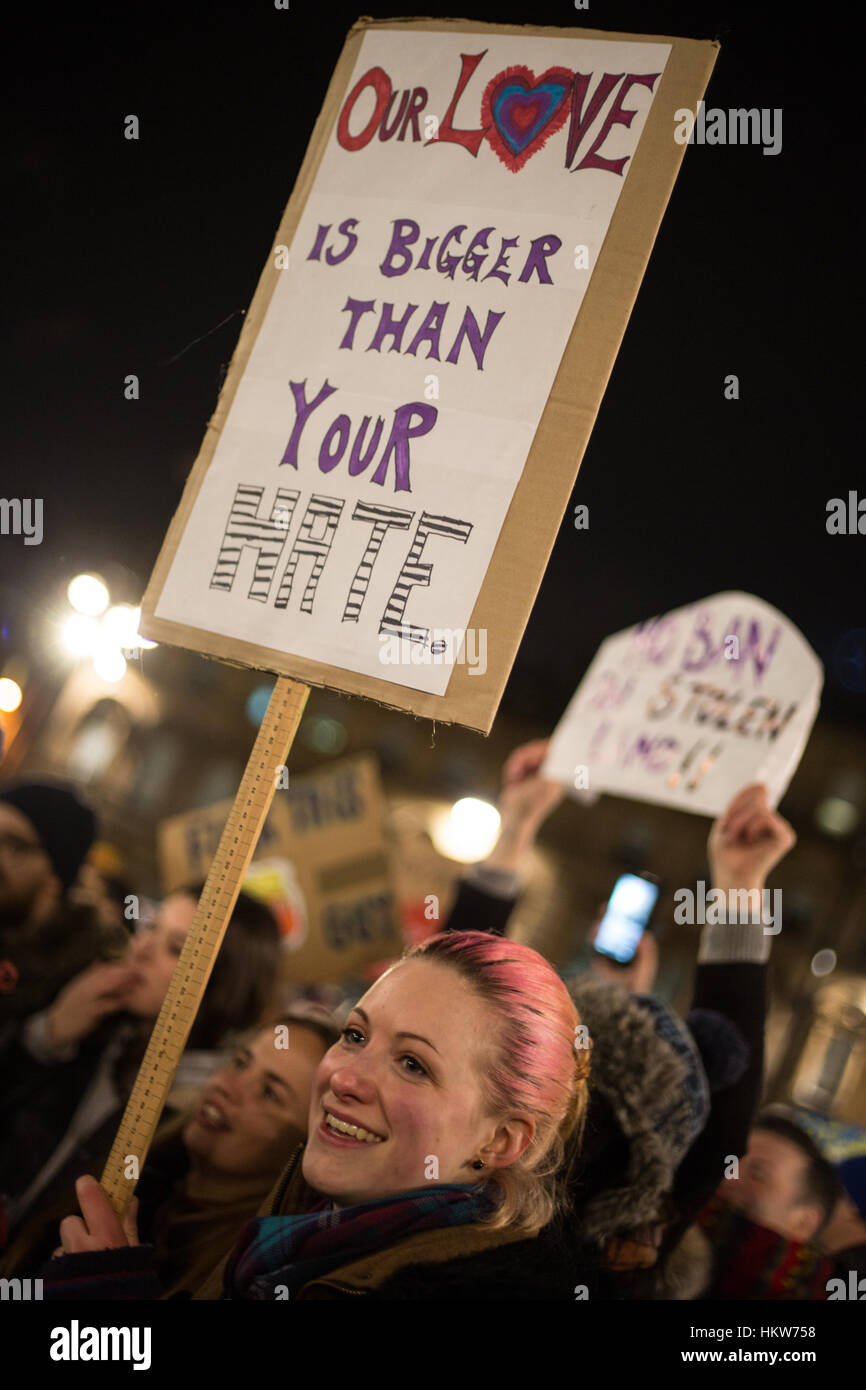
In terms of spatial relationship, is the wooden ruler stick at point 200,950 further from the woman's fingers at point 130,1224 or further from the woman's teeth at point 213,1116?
the woman's teeth at point 213,1116

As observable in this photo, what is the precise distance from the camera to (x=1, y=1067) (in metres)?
3.48

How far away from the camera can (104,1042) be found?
11.4ft

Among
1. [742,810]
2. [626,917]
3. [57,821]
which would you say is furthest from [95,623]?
[742,810]

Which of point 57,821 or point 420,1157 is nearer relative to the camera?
point 420,1157

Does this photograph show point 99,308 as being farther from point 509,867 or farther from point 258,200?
point 509,867

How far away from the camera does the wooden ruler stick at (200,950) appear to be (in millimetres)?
2105

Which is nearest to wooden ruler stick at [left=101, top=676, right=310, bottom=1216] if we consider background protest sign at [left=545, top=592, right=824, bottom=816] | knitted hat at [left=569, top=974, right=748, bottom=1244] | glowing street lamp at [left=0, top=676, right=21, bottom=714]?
knitted hat at [left=569, top=974, right=748, bottom=1244]

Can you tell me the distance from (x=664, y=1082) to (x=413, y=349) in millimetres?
1854

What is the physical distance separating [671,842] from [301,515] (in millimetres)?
32261

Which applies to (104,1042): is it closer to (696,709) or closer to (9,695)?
(696,709)

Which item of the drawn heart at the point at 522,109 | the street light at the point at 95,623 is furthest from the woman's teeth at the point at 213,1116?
the street light at the point at 95,623

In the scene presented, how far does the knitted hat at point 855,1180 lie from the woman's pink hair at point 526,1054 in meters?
2.25
